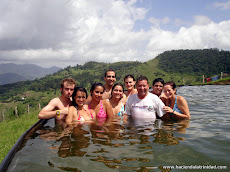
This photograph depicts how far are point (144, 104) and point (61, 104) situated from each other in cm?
276

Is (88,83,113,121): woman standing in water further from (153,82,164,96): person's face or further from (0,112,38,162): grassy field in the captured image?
(0,112,38,162): grassy field

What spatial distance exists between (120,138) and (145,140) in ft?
2.13

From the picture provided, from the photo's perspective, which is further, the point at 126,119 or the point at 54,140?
the point at 126,119

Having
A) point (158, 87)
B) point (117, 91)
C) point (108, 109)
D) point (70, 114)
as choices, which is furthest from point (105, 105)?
point (158, 87)

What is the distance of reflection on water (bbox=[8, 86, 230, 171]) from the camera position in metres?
3.07

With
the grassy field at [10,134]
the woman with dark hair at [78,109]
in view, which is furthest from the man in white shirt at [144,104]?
the grassy field at [10,134]

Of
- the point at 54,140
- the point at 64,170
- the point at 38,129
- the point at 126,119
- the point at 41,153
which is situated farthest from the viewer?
the point at 126,119

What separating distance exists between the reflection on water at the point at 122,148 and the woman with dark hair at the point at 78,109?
310 mm

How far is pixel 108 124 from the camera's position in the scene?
5914 millimetres

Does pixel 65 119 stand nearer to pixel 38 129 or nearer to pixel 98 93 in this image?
pixel 38 129

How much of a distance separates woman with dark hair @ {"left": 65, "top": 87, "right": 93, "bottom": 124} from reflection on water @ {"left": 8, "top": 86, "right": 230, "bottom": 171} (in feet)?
1.02

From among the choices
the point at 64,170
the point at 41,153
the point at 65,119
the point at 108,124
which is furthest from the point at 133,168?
the point at 65,119

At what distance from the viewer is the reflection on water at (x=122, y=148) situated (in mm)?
3072

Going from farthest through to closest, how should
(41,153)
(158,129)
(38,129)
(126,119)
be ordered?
(126,119) → (38,129) → (158,129) → (41,153)
